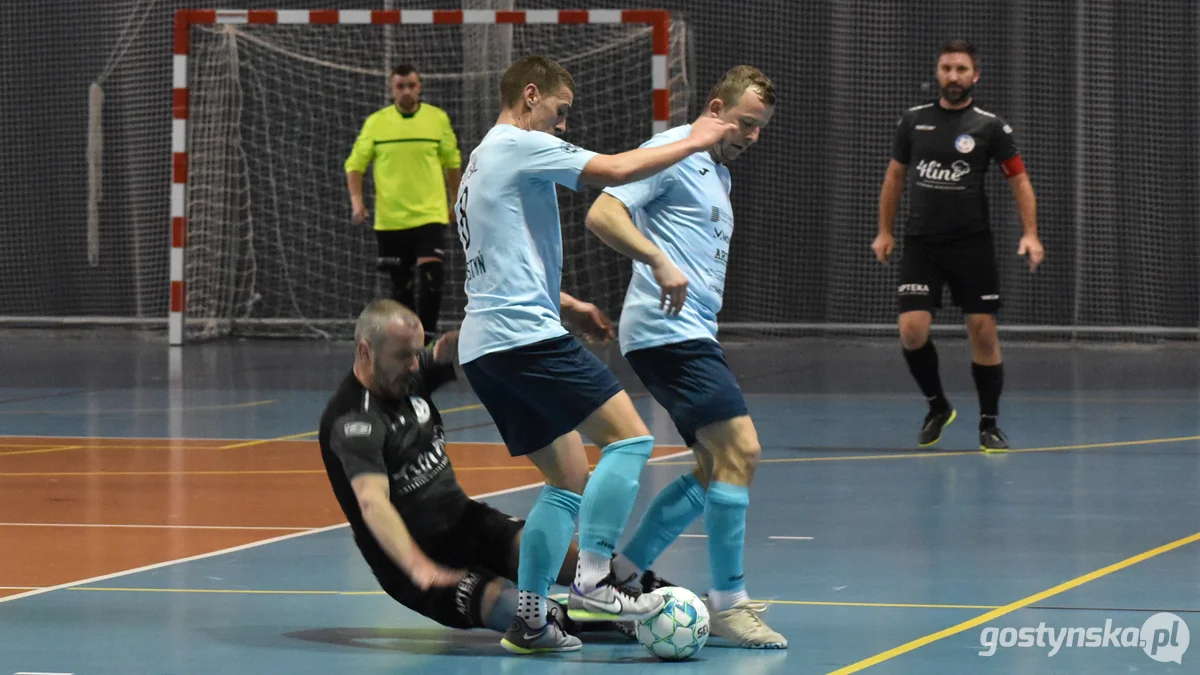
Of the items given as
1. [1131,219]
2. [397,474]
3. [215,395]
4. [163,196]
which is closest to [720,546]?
[397,474]

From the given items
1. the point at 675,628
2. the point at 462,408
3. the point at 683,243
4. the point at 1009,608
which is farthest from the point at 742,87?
the point at 462,408

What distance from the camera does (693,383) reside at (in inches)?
190

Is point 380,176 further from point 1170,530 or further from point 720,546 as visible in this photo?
point 720,546

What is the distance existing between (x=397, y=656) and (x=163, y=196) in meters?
12.6

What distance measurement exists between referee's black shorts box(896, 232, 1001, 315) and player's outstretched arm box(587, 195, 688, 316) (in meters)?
4.23

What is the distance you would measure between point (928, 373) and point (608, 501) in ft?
15.1

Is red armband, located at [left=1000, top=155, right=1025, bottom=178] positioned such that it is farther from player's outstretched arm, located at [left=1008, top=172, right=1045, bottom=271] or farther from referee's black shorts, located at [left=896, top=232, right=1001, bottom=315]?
referee's black shorts, located at [left=896, top=232, right=1001, bottom=315]

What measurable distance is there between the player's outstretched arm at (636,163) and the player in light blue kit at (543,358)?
0.01 meters

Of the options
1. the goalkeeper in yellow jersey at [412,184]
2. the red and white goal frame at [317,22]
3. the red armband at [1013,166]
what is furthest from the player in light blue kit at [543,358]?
the red and white goal frame at [317,22]

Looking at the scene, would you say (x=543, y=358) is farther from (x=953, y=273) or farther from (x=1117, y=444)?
(x=1117, y=444)

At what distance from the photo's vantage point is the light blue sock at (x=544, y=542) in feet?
15.0

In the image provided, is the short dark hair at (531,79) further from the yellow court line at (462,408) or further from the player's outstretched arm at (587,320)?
the yellow court line at (462,408)

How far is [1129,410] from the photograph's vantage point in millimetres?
10414

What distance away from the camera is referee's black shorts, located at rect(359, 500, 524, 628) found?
4.71 metres
